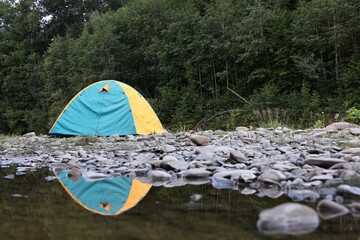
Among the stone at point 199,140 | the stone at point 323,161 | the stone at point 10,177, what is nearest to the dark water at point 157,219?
the stone at point 10,177

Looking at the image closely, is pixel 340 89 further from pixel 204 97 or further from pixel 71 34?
pixel 71 34

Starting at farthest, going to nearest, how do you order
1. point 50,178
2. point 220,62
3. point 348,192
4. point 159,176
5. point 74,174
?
point 220,62 < point 74,174 < point 50,178 < point 159,176 < point 348,192

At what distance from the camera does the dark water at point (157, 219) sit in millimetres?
1517

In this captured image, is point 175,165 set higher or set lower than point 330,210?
lower

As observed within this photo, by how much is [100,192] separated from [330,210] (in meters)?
1.41

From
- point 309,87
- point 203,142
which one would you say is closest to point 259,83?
point 309,87

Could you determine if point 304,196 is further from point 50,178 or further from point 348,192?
point 50,178

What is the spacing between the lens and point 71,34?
2536 cm

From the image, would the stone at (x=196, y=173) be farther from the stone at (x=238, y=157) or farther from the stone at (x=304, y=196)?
the stone at (x=304, y=196)

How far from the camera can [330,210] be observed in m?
1.75

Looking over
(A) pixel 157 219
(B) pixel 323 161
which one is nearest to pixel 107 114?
(B) pixel 323 161

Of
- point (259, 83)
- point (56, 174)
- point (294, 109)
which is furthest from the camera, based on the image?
point (259, 83)

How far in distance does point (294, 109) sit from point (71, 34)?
18.1m

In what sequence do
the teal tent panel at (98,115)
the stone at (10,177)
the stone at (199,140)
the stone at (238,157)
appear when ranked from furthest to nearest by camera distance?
the teal tent panel at (98,115), the stone at (199,140), the stone at (238,157), the stone at (10,177)
